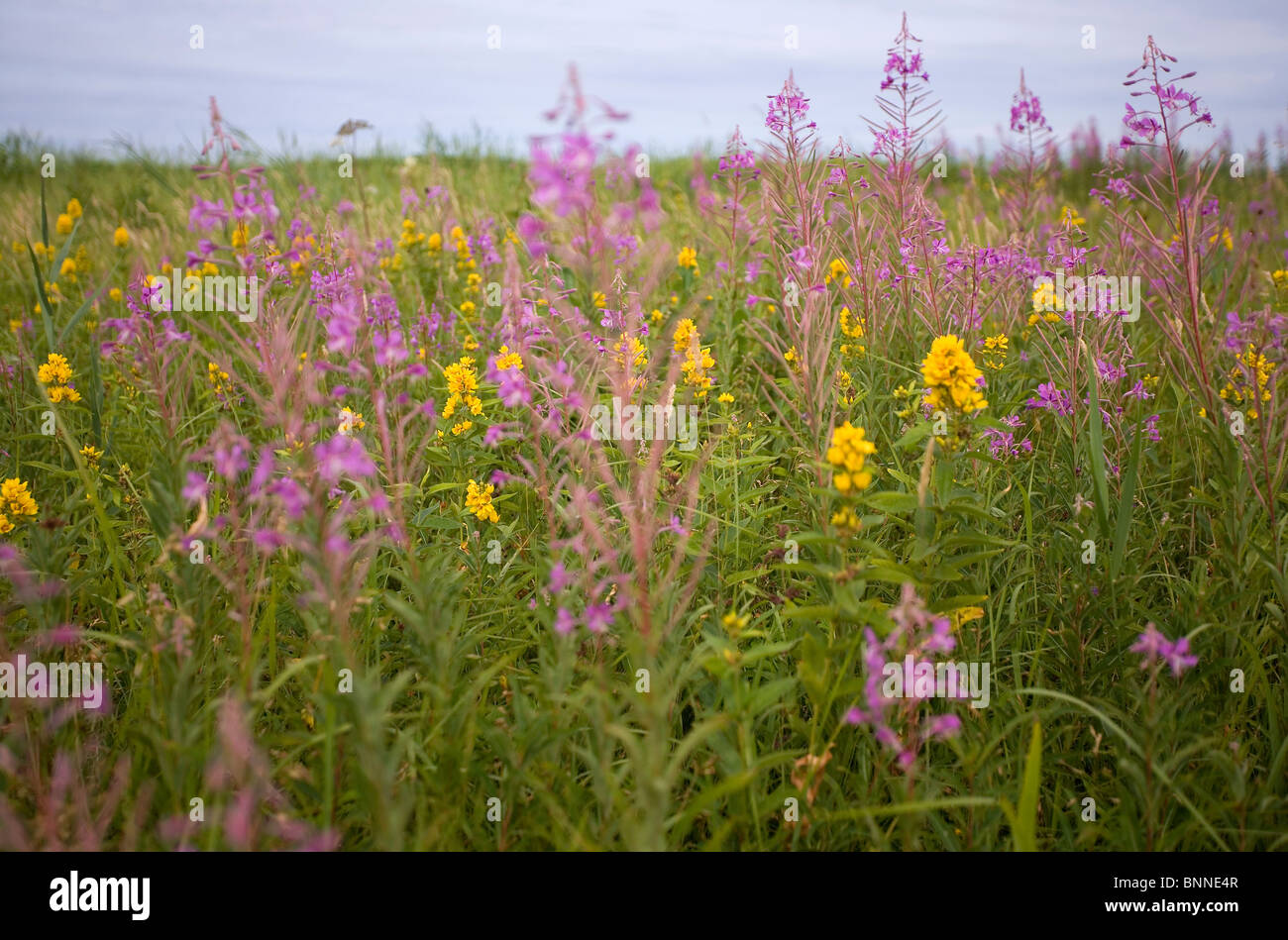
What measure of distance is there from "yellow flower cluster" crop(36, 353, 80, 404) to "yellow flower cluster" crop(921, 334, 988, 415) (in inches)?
136

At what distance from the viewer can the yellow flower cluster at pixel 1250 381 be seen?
248 cm

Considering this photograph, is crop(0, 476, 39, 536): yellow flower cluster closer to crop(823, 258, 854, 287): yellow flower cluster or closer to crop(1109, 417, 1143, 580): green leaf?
crop(823, 258, 854, 287): yellow flower cluster

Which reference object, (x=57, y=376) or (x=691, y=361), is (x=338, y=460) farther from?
(x=57, y=376)

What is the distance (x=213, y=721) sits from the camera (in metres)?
2.10

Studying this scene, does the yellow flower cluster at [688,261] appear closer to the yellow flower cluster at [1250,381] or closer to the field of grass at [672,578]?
the field of grass at [672,578]

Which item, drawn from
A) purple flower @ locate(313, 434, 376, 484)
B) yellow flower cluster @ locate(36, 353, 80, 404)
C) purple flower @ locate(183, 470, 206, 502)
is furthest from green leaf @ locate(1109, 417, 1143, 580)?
yellow flower cluster @ locate(36, 353, 80, 404)

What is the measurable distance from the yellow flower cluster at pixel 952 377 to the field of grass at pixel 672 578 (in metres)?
0.01

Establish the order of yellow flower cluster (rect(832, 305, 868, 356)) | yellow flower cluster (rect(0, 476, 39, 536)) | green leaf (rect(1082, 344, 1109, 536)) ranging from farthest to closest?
yellow flower cluster (rect(832, 305, 868, 356))
yellow flower cluster (rect(0, 476, 39, 536))
green leaf (rect(1082, 344, 1109, 536))

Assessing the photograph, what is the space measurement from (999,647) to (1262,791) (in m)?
0.71

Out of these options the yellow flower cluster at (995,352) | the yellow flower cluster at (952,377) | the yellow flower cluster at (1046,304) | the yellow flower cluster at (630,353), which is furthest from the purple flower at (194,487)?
the yellow flower cluster at (1046,304)

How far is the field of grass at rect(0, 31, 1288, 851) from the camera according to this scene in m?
1.71


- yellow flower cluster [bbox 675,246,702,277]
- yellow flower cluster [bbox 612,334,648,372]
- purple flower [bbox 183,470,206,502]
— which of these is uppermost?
yellow flower cluster [bbox 675,246,702,277]
